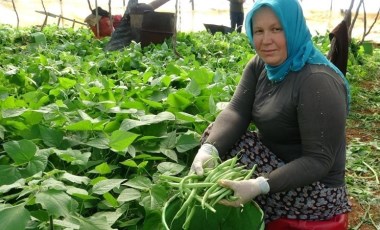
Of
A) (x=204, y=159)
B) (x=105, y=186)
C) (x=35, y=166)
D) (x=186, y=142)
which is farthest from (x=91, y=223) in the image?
(x=186, y=142)

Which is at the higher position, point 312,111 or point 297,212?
point 312,111

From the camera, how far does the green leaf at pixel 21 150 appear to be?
1642mm

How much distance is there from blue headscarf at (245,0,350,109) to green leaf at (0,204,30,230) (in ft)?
3.54

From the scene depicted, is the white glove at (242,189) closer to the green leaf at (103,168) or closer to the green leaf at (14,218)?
the green leaf at (103,168)

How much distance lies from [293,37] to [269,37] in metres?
0.09

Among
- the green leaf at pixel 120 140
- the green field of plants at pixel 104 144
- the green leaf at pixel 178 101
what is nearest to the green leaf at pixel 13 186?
the green field of plants at pixel 104 144

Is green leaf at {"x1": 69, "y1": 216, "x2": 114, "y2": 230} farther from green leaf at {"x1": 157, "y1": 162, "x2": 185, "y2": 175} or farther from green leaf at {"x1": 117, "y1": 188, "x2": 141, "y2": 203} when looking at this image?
green leaf at {"x1": 157, "y1": 162, "x2": 185, "y2": 175}

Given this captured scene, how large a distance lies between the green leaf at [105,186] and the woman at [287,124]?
0.30 meters

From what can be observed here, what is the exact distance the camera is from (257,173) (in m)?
2.05

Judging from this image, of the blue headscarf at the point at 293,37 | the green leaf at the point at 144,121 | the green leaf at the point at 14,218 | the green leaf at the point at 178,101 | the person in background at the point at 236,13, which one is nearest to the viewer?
the green leaf at the point at 14,218

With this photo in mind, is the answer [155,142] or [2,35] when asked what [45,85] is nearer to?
[155,142]

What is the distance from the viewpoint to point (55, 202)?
1353 mm

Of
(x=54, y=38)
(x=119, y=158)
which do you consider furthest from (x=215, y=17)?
(x=119, y=158)

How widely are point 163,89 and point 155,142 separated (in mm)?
716
